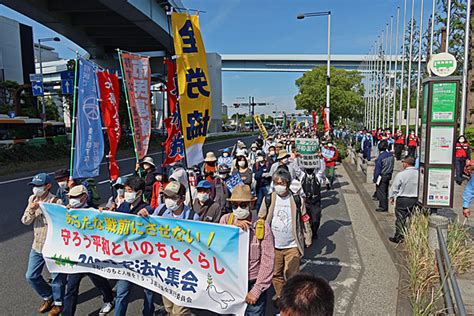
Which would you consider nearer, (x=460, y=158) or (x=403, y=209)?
(x=403, y=209)

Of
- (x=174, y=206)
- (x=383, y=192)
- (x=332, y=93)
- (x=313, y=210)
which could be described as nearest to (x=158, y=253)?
(x=174, y=206)

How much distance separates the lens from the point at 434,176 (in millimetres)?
5160

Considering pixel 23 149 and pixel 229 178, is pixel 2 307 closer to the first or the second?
pixel 229 178

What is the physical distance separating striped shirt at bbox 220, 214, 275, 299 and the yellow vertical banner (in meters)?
2.04

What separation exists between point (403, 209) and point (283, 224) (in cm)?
324

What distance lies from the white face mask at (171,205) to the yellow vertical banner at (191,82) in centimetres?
118

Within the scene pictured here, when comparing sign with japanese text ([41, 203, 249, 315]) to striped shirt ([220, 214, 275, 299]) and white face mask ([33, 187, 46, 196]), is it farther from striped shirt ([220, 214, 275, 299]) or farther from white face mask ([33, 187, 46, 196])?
white face mask ([33, 187, 46, 196])

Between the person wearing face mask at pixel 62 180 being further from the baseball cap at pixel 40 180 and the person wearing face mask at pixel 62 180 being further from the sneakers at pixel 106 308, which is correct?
the sneakers at pixel 106 308

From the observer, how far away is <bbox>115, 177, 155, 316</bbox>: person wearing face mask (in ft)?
11.7

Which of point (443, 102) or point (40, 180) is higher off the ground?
point (443, 102)

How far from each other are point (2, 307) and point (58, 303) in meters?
0.79

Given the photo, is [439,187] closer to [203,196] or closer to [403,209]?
[403,209]

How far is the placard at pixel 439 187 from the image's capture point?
5117 mm

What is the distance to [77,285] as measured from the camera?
386 cm
